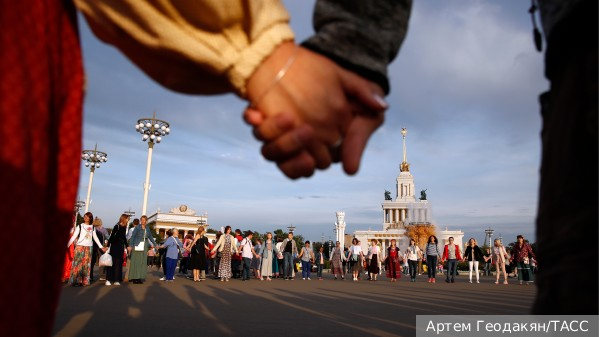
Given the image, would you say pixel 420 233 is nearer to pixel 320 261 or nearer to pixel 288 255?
pixel 320 261

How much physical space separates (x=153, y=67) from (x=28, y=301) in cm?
59

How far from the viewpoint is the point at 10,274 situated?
3.02 feet

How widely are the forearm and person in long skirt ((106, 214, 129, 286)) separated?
1129 centimetres

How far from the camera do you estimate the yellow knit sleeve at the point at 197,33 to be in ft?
3.36

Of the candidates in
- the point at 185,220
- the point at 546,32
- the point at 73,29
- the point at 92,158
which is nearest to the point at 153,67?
the point at 73,29

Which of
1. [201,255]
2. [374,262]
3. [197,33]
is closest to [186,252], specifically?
[201,255]

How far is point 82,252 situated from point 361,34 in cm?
1113

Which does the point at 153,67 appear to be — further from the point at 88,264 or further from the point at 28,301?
the point at 88,264

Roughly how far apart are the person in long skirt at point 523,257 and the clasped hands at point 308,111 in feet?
Answer: 48.9

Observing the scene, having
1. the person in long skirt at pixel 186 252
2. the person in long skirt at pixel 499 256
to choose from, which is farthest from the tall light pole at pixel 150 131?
the person in long skirt at pixel 499 256

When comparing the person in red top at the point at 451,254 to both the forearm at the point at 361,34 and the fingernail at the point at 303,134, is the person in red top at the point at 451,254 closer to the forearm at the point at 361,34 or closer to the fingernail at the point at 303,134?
the forearm at the point at 361,34

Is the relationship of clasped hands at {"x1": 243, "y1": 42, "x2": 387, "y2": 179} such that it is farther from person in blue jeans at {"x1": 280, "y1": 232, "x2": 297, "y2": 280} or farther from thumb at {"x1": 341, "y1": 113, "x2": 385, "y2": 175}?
person in blue jeans at {"x1": 280, "y1": 232, "x2": 297, "y2": 280}

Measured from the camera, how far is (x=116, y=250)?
1152 cm

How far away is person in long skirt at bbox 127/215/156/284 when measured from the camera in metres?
11.9
